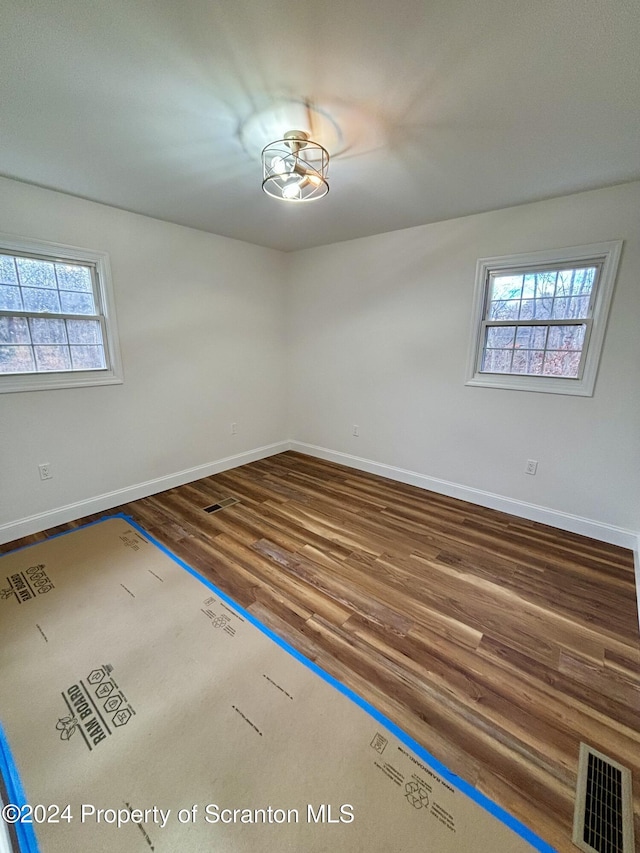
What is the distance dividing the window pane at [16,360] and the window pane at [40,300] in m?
0.31

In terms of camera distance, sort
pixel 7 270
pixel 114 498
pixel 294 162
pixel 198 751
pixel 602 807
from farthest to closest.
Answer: pixel 114 498
pixel 7 270
pixel 294 162
pixel 198 751
pixel 602 807

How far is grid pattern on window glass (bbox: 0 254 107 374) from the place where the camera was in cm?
246

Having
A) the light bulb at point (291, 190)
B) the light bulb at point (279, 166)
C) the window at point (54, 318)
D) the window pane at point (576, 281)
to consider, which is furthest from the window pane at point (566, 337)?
the window at point (54, 318)

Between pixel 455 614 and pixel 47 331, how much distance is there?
137 inches

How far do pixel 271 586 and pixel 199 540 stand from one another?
80 centimetres

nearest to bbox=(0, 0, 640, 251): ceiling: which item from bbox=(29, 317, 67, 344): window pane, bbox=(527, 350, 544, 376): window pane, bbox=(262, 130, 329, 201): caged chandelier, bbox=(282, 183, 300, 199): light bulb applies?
bbox=(262, 130, 329, 201): caged chandelier

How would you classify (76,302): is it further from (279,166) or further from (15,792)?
(15,792)

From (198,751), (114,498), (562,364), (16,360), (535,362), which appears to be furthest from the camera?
(114,498)

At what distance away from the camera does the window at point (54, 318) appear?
245 cm

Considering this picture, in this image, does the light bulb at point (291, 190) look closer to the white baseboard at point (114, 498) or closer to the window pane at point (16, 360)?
the window pane at point (16, 360)

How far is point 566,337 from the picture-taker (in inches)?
106

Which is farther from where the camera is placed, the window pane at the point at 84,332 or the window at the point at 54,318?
the window pane at the point at 84,332

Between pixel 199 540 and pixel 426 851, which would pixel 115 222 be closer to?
pixel 199 540

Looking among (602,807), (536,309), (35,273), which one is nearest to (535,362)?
(536,309)
